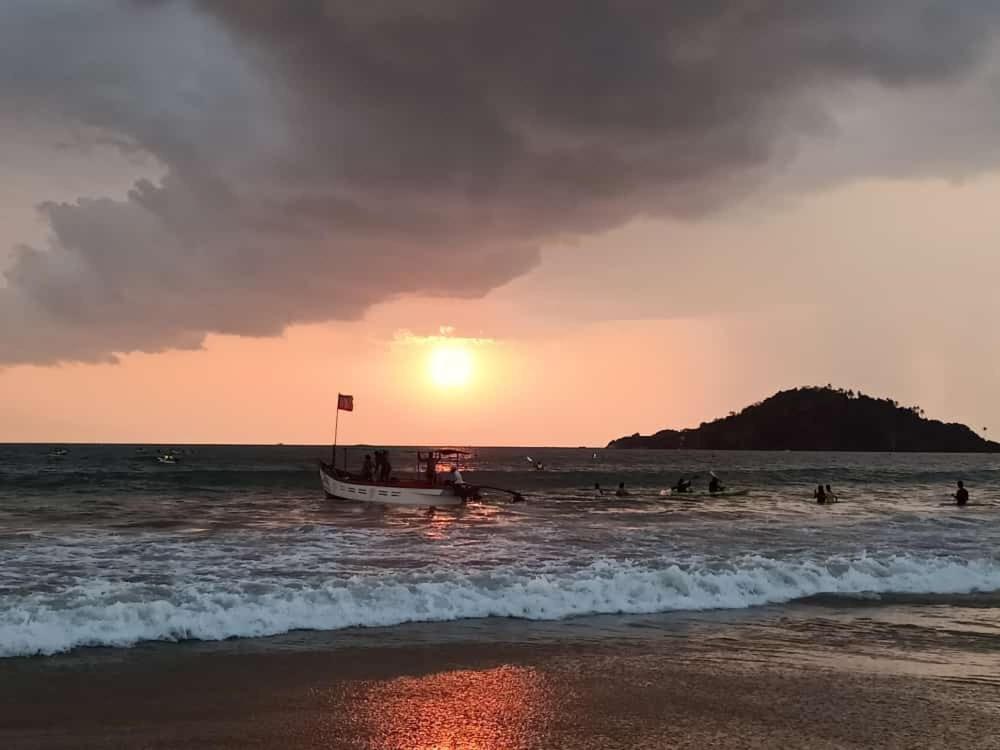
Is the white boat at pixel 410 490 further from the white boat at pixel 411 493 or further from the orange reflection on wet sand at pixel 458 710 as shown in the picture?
the orange reflection on wet sand at pixel 458 710

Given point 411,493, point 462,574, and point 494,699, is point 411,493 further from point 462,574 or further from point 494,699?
point 494,699

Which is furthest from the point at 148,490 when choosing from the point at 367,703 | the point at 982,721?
the point at 982,721

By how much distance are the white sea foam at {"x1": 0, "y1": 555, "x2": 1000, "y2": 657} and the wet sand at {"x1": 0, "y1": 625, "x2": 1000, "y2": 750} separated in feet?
2.82

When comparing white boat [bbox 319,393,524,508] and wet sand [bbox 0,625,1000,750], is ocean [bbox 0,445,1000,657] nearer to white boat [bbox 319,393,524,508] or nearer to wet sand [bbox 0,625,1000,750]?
wet sand [bbox 0,625,1000,750]

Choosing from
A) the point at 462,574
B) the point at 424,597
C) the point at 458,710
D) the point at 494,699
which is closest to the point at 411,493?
the point at 462,574

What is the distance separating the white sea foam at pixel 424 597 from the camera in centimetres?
1186

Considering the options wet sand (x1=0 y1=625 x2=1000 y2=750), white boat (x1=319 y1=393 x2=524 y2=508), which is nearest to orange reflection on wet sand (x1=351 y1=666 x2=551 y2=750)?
wet sand (x1=0 y1=625 x2=1000 y2=750)

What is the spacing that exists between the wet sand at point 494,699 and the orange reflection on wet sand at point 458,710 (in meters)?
0.02

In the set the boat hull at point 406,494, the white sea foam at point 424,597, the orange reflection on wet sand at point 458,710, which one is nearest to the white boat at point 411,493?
the boat hull at point 406,494

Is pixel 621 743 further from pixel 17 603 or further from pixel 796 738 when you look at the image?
pixel 17 603

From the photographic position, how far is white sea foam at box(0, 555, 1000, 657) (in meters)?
11.9

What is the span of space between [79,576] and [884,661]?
14.2 meters

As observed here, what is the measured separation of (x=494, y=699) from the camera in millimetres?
8695

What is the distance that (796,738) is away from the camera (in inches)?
292
